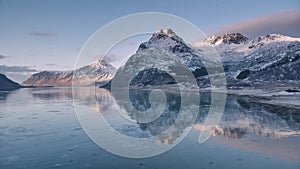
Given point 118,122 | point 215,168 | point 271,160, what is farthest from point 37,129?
point 271,160

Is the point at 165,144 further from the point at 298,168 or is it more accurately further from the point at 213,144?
A: the point at 298,168

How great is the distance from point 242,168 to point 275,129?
534 inches

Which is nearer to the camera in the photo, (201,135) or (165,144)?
(165,144)

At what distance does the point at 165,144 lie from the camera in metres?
22.5

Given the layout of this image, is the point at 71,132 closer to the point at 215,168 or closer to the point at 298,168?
the point at 215,168

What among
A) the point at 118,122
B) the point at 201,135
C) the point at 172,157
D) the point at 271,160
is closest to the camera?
the point at 271,160

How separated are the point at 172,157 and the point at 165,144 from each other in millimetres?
4163

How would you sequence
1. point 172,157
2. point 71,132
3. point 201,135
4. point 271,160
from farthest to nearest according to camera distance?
point 71,132 < point 201,135 < point 172,157 < point 271,160

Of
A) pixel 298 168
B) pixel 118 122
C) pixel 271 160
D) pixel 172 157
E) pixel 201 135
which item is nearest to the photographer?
pixel 298 168

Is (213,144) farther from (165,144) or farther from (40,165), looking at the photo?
(40,165)

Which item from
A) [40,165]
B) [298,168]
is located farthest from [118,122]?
[298,168]

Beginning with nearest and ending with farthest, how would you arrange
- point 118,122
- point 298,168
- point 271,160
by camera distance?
point 298,168 < point 271,160 < point 118,122

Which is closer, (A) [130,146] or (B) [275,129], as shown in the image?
(A) [130,146]

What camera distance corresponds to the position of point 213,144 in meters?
22.1
